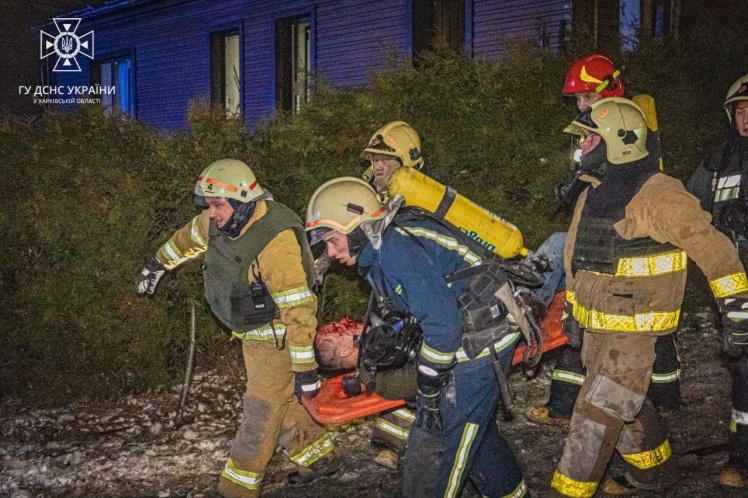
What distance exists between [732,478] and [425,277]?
249cm

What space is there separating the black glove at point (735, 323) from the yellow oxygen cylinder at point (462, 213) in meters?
1.14

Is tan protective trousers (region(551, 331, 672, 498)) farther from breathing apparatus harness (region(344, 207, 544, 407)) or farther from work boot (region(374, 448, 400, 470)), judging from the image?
work boot (region(374, 448, 400, 470))

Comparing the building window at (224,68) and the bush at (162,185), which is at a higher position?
the building window at (224,68)

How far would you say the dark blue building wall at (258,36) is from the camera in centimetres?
1189

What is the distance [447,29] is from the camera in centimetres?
1286

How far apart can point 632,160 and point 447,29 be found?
9.93 meters

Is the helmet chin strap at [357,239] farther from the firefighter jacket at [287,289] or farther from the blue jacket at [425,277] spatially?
the firefighter jacket at [287,289]

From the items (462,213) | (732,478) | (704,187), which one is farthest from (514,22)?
(732,478)

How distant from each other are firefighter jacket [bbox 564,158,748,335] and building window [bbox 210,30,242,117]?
49.5ft

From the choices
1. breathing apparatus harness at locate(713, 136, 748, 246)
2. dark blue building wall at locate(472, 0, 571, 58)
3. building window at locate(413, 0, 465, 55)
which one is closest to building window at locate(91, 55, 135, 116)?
building window at locate(413, 0, 465, 55)

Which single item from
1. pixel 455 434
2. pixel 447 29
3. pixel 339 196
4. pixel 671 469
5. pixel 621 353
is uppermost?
pixel 447 29

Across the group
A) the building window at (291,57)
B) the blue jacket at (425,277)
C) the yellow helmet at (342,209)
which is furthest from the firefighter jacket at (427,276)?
the building window at (291,57)

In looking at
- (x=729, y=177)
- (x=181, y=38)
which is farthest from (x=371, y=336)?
(x=181, y=38)

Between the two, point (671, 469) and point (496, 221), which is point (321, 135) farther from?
point (671, 469)
